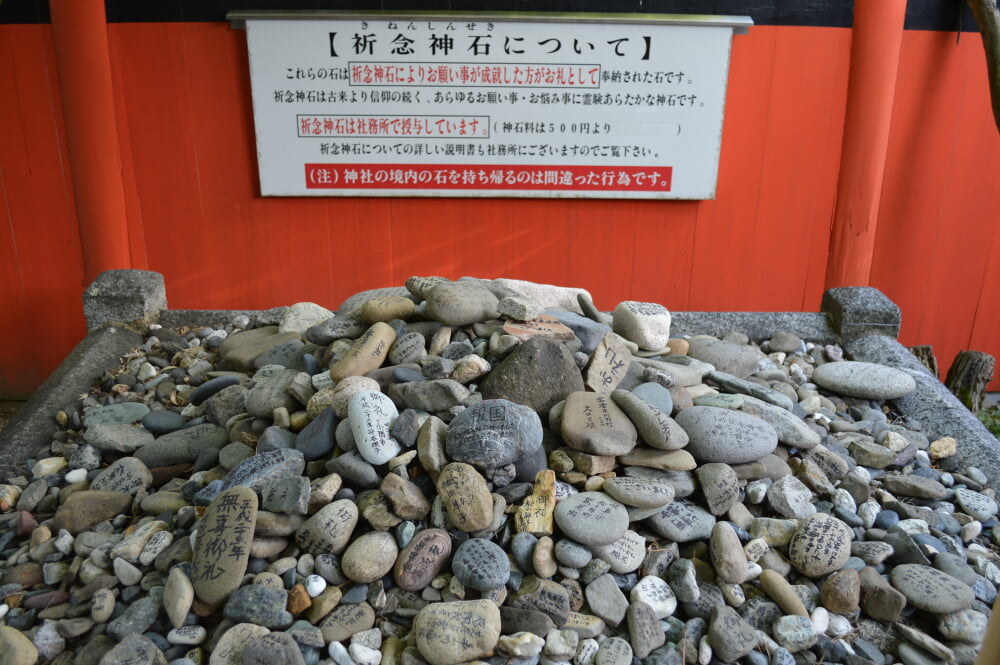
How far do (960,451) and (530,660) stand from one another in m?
1.81

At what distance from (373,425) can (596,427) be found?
61cm

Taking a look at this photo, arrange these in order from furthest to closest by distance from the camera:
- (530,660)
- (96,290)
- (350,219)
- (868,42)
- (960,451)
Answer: (350,219), (868,42), (96,290), (960,451), (530,660)

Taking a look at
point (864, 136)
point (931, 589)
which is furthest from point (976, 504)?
point (864, 136)

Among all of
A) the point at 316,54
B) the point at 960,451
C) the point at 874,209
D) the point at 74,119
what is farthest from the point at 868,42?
the point at 74,119

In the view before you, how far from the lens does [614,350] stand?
7.57ft

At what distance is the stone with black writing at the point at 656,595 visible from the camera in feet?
5.58

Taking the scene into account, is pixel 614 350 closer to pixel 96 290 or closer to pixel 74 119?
pixel 96 290

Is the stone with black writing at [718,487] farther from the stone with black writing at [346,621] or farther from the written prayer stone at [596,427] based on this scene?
the stone with black writing at [346,621]

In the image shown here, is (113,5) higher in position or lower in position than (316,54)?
higher

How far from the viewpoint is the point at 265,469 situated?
1865 mm

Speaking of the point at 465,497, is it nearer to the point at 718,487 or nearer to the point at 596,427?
the point at 596,427

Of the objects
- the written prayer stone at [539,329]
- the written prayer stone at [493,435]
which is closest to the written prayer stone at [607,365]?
the written prayer stone at [539,329]

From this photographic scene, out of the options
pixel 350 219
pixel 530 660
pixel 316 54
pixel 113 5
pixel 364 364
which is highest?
pixel 113 5

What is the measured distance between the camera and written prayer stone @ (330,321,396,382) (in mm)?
2184
